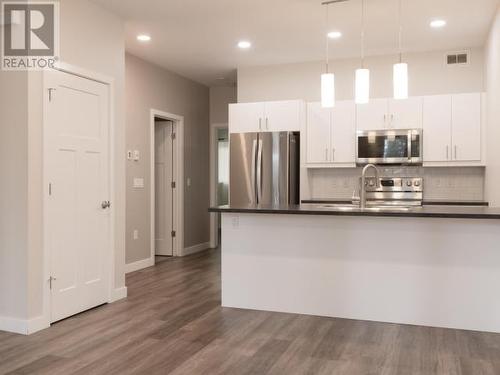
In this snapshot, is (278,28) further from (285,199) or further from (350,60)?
(285,199)

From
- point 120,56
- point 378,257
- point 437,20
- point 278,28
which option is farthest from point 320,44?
point 378,257

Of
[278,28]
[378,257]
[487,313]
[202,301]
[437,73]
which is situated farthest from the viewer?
[437,73]

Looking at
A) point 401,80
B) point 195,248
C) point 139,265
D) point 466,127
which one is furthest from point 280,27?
point 195,248

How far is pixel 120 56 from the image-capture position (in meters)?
4.48

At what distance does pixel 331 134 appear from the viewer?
5.82 m

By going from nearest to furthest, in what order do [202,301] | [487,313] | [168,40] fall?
[487,313] < [202,301] < [168,40]

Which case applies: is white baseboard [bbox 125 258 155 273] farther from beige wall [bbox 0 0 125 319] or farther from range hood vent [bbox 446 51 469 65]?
range hood vent [bbox 446 51 469 65]

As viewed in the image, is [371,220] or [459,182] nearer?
[371,220]

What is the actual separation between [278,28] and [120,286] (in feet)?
10.1

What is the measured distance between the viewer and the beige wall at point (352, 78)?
18.2ft

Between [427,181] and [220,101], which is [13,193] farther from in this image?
[220,101]

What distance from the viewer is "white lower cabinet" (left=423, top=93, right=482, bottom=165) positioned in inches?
208

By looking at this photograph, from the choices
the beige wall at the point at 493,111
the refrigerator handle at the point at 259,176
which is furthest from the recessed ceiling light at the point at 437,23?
the refrigerator handle at the point at 259,176

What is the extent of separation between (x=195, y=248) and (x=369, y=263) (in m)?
4.15
